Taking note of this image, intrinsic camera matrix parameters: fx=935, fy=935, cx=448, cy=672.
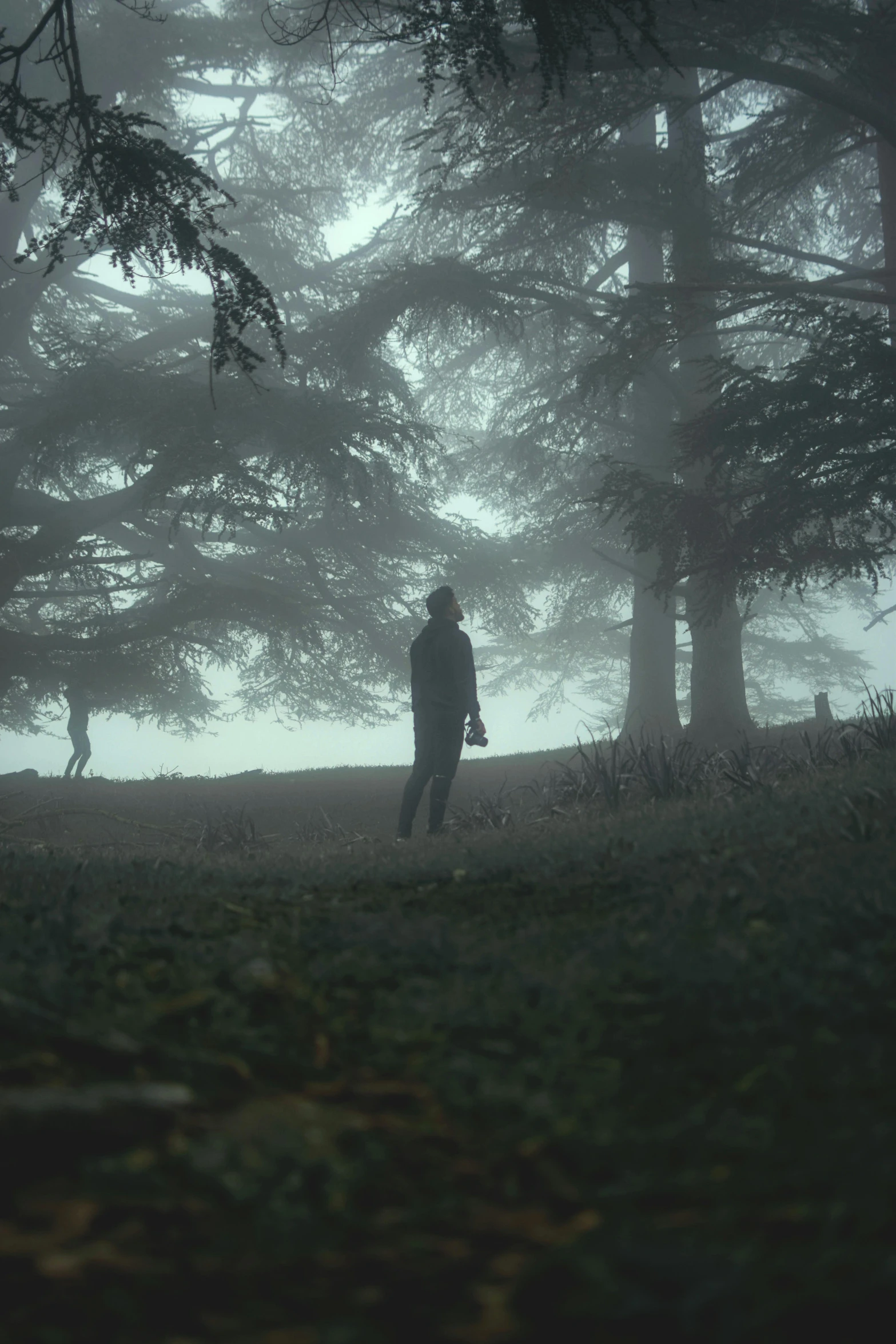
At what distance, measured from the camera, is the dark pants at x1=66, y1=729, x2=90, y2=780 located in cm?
1997

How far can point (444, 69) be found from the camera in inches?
622

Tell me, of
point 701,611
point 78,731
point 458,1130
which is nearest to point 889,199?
point 701,611

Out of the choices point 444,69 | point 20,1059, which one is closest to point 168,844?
point 20,1059

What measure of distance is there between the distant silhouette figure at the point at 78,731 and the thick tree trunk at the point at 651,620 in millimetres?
10504

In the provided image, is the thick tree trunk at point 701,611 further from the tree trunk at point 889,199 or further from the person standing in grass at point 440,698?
the person standing in grass at point 440,698

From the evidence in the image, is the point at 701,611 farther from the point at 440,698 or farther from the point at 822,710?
the point at 440,698

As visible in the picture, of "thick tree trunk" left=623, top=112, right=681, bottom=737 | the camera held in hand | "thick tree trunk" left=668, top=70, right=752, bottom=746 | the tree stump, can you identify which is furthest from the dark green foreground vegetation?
the tree stump

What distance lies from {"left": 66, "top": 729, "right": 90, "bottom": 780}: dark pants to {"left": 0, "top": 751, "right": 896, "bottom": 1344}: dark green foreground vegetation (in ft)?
61.7

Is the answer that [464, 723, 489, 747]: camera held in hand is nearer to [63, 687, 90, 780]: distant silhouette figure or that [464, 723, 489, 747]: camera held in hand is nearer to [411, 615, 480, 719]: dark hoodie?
[411, 615, 480, 719]: dark hoodie

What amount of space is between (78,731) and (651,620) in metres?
12.1

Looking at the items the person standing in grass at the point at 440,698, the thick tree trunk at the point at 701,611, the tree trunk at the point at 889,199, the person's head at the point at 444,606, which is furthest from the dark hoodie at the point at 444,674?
the tree trunk at the point at 889,199

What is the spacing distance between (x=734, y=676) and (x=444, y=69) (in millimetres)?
11274

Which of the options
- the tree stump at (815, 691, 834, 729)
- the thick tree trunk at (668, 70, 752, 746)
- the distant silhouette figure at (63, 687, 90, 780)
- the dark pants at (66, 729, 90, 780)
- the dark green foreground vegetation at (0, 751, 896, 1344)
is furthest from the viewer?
the dark pants at (66, 729, 90, 780)

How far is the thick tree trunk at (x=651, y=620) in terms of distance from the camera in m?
15.8
